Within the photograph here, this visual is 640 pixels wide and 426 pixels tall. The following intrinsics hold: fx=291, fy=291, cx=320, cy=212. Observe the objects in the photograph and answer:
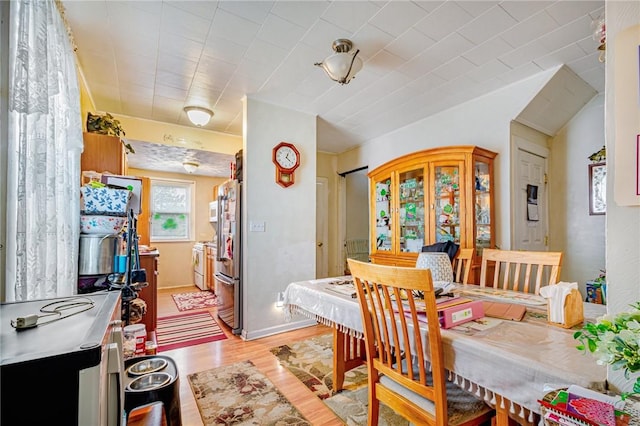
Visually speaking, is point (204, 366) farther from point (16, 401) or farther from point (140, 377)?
point (16, 401)

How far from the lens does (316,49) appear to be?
7.54ft

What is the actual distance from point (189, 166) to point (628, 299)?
5.07 metres

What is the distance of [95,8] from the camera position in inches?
72.3

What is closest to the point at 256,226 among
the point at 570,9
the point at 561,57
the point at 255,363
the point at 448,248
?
the point at 255,363

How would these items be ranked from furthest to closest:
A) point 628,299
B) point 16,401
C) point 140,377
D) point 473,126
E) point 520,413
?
point 473,126
point 140,377
point 520,413
point 628,299
point 16,401

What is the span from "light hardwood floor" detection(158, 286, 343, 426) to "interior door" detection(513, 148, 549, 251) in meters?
2.30

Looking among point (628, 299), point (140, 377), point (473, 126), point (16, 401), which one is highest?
point (473, 126)

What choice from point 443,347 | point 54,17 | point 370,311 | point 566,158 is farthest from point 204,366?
point 566,158

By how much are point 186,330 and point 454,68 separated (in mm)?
3837

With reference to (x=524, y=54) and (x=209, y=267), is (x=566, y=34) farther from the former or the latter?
(x=209, y=267)

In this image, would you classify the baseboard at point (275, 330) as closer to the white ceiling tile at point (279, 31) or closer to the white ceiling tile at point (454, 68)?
the white ceiling tile at point (279, 31)

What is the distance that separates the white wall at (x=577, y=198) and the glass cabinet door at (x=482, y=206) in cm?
98

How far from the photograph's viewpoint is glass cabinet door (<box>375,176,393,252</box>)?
3637mm

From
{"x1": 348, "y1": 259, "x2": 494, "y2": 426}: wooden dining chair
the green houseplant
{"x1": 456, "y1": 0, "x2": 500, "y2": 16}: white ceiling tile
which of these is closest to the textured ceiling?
Answer: {"x1": 456, "y1": 0, "x2": 500, "y2": 16}: white ceiling tile
